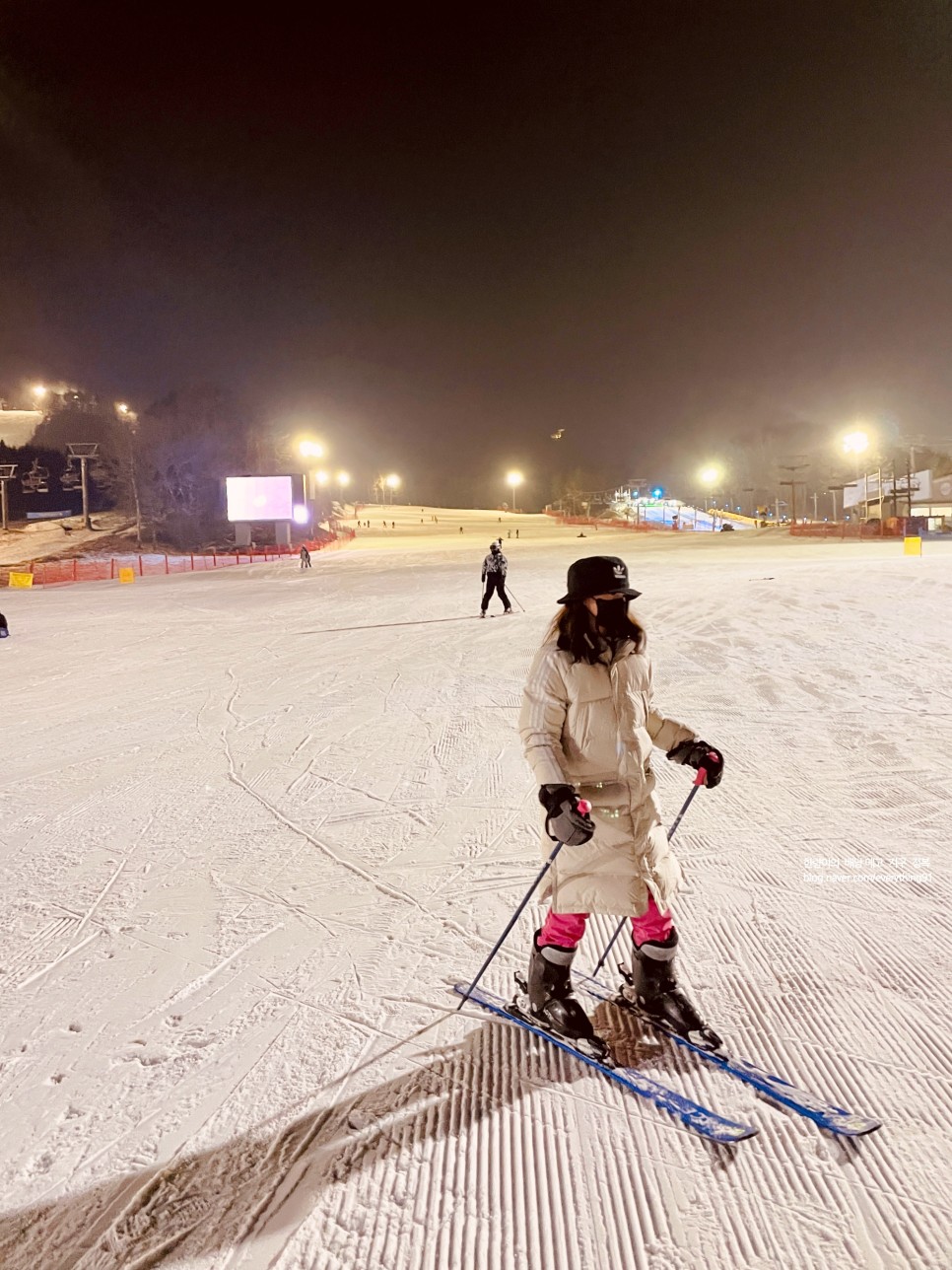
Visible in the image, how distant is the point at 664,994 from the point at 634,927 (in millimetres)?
274

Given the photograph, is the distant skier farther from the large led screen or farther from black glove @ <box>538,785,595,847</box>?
the large led screen

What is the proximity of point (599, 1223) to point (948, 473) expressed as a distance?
78617 millimetres

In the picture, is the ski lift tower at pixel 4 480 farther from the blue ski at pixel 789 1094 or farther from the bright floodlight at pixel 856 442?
the bright floodlight at pixel 856 442

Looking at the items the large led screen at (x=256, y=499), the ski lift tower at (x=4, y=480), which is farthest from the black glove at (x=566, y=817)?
the ski lift tower at (x=4, y=480)

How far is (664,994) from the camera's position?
2914mm

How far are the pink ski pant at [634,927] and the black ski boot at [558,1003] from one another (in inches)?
1.5

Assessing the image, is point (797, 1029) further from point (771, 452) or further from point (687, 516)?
point (771, 452)

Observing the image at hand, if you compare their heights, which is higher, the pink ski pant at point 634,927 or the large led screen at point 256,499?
the large led screen at point 256,499

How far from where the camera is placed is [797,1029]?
2936mm

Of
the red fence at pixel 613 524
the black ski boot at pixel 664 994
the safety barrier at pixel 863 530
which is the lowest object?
the black ski boot at pixel 664 994

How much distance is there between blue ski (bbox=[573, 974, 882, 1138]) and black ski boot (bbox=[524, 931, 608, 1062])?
0.90 feet

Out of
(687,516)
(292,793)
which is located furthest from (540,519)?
(292,793)

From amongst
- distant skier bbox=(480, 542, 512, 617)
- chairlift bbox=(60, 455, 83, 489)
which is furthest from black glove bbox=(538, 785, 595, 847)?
chairlift bbox=(60, 455, 83, 489)

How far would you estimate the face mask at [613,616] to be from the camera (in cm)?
275
